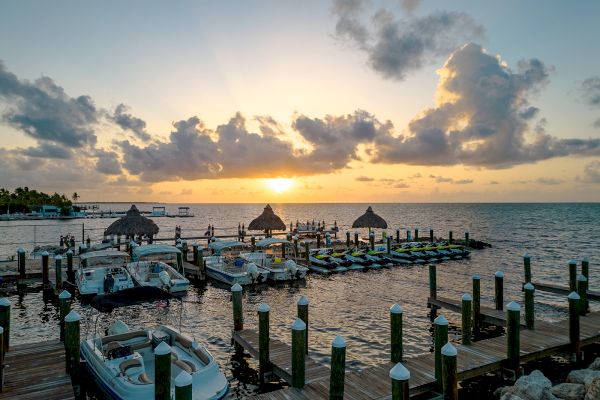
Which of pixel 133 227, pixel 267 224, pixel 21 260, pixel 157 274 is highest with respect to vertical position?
pixel 133 227

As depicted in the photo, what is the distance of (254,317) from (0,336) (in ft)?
34.8

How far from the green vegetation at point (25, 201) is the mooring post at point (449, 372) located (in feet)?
422

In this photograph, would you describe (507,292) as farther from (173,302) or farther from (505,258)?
(173,302)

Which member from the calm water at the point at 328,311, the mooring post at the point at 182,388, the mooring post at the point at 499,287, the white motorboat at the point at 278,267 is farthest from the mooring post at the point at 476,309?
the mooring post at the point at 182,388

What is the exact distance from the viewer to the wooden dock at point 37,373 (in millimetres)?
9195

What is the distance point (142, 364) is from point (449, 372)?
7711 millimetres

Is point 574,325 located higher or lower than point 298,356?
lower

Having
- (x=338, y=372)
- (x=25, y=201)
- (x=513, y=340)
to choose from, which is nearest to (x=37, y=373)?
(x=338, y=372)

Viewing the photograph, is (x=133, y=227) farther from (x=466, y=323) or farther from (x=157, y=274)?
(x=466, y=323)

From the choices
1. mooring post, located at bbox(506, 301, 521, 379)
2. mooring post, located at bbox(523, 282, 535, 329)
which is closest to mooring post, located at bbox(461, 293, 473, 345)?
mooring post, located at bbox(506, 301, 521, 379)

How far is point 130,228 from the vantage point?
29.0 metres

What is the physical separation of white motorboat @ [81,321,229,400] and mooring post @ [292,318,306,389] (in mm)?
1810

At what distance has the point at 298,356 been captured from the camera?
966cm

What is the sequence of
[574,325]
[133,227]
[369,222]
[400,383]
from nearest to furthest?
1. [400,383]
2. [574,325]
3. [133,227]
4. [369,222]
